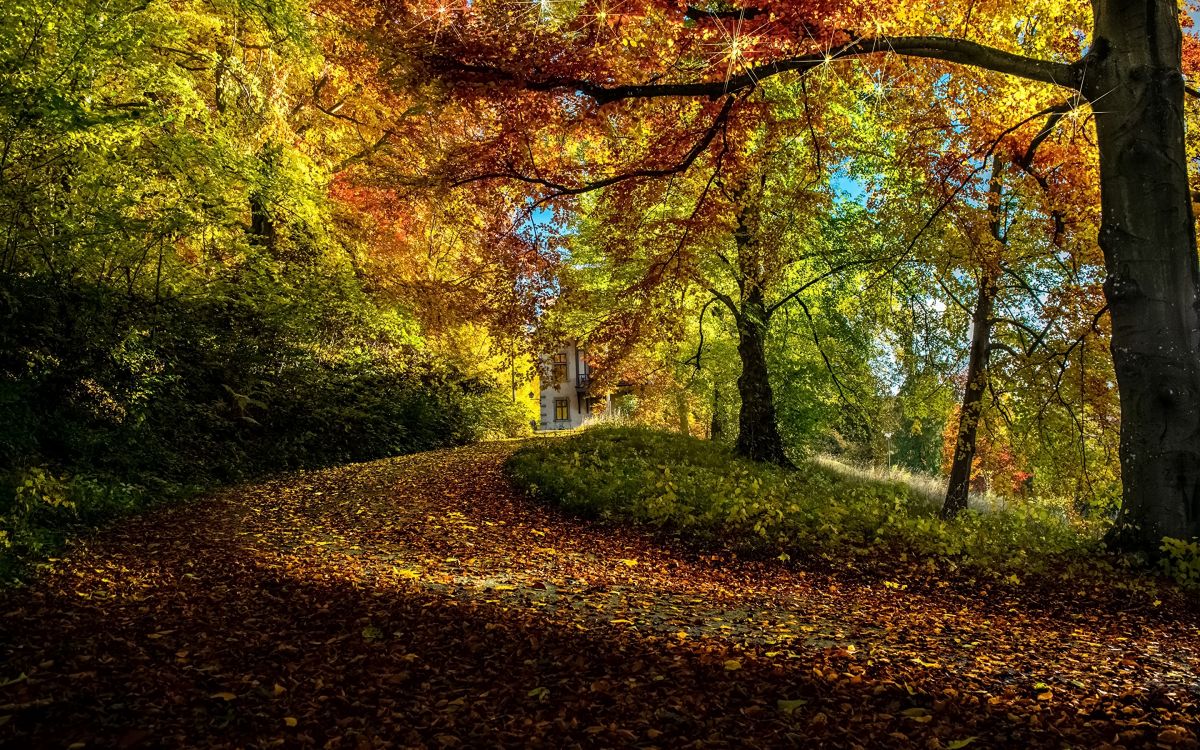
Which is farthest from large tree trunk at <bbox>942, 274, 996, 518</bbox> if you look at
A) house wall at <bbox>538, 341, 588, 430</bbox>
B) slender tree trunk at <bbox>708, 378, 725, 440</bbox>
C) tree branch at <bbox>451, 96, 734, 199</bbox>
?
house wall at <bbox>538, 341, 588, 430</bbox>

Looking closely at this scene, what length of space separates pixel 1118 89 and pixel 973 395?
6498 mm

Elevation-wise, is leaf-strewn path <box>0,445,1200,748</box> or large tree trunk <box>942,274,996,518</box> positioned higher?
large tree trunk <box>942,274,996,518</box>

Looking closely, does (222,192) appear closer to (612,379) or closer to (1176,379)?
(612,379)

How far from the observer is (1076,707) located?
2.99 meters

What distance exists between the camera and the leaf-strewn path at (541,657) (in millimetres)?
2811

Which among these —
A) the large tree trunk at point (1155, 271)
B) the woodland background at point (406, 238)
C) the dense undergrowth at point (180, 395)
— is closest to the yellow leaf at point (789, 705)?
the woodland background at point (406, 238)

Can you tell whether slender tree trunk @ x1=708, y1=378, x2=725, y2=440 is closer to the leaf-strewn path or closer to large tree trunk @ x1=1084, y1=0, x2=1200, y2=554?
the leaf-strewn path

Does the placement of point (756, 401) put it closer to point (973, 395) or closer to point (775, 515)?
point (973, 395)

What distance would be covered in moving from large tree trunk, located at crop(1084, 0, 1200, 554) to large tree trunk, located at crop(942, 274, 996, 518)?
15.6 feet

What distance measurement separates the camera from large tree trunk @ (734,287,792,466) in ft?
41.6

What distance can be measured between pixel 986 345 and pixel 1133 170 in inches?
235

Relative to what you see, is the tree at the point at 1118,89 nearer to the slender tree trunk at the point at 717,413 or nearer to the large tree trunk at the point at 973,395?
the large tree trunk at the point at 973,395

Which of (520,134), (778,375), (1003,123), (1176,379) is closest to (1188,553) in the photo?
(1176,379)

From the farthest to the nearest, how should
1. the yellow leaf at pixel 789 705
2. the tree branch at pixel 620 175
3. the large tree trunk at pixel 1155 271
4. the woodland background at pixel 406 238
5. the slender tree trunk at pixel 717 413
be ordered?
the slender tree trunk at pixel 717 413 < the woodland background at pixel 406 238 < the tree branch at pixel 620 175 < the large tree trunk at pixel 1155 271 < the yellow leaf at pixel 789 705
